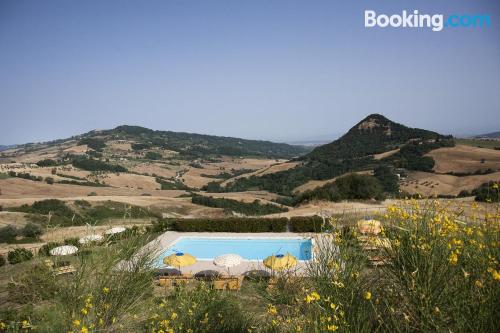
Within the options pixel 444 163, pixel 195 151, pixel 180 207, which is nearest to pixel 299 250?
pixel 180 207

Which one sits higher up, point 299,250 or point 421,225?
point 421,225

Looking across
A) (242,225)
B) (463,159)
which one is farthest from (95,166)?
(463,159)

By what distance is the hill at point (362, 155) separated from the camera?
73625mm

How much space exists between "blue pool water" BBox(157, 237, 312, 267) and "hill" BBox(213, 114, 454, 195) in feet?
168

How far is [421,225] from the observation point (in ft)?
14.1

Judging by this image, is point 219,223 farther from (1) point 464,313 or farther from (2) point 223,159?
(2) point 223,159

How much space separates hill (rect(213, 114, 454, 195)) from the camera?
73.6 metres

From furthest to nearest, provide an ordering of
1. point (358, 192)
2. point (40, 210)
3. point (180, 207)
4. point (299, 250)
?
point (180, 207) → point (40, 210) → point (358, 192) → point (299, 250)

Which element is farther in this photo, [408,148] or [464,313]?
[408,148]

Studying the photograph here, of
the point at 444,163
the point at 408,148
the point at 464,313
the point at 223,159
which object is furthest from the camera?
the point at 223,159

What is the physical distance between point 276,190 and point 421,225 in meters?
74.7

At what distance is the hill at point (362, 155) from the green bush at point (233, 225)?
49.1 m

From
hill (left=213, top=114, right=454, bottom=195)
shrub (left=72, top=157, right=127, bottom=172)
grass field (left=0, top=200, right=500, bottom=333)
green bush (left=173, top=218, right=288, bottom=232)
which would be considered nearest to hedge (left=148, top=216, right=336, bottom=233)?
green bush (left=173, top=218, right=288, bottom=232)

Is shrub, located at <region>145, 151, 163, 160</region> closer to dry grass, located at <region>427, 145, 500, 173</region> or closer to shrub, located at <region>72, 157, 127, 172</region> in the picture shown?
shrub, located at <region>72, 157, 127, 172</region>
